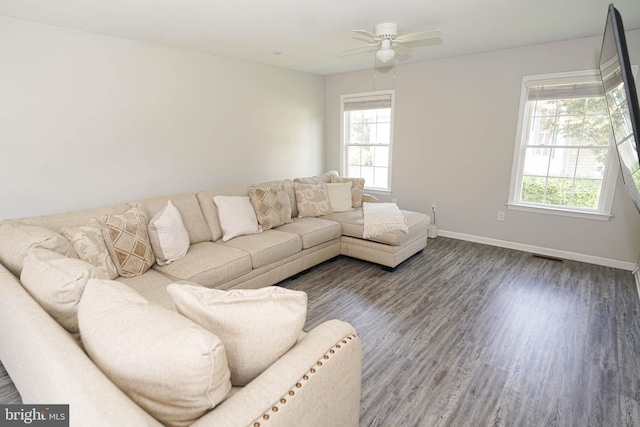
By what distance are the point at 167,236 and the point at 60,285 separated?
1.35 m

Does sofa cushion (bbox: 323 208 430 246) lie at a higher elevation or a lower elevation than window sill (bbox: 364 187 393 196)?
lower

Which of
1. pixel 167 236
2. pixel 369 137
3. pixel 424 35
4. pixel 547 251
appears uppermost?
pixel 424 35

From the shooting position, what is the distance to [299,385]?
41.4 inches

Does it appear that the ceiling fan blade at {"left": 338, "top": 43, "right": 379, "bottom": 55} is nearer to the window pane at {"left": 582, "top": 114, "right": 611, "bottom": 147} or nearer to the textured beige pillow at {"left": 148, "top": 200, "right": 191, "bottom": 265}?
the textured beige pillow at {"left": 148, "top": 200, "right": 191, "bottom": 265}

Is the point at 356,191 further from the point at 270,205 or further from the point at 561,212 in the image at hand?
the point at 561,212

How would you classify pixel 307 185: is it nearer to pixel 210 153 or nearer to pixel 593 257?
pixel 210 153

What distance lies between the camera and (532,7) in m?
2.57

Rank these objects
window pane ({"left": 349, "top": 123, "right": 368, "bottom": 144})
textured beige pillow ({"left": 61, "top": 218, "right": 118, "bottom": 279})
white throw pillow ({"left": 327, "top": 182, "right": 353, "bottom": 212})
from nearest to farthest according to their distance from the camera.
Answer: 1. textured beige pillow ({"left": 61, "top": 218, "right": 118, "bottom": 279})
2. white throw pillow ({"left": 327, "top": 182, "right": 353, "bottom": 212})
3. window pane ({"left": 349, "top": 123, "right": 368, "bottom": 144})

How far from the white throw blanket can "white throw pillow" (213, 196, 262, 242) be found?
3.95 ft

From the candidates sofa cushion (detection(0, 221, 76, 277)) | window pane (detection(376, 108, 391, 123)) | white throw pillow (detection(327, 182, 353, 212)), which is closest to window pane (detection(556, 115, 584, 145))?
window pane (detection(376, 108, 391, 123))

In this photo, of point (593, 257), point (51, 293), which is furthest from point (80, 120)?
point (593, 257)

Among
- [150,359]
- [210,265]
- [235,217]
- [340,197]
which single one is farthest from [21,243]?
[340,197]

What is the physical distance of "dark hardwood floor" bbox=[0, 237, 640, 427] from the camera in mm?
1814

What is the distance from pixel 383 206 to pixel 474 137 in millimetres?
1605
